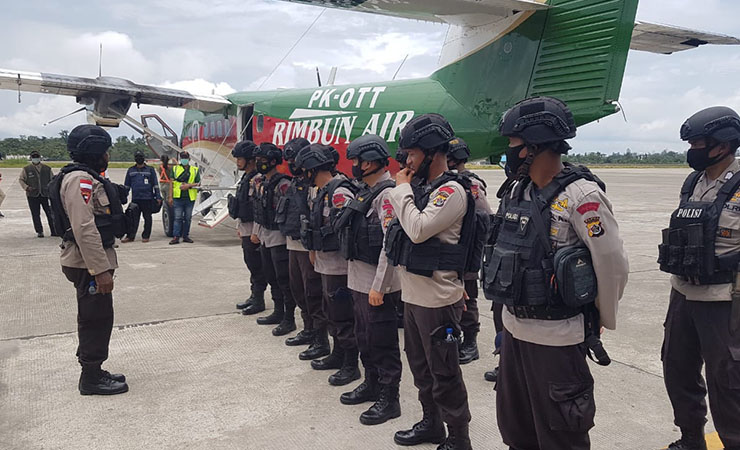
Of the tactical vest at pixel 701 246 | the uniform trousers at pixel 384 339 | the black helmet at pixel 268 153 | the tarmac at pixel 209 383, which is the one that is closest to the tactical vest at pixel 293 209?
the black helmet at pixel 268 153

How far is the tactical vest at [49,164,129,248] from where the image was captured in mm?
3834

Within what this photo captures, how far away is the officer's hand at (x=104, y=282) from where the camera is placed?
3836mm

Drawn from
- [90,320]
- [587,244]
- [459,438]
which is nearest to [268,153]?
[90,320]

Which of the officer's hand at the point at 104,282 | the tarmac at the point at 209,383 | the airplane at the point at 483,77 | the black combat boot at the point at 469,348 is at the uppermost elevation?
the airplane at the point at 483,77

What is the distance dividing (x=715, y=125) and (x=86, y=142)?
4136 mm

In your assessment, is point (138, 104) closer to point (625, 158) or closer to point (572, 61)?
point (572, 61)

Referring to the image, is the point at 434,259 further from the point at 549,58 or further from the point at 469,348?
the point at 549,58

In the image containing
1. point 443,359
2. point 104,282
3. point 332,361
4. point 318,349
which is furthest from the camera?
point 318,349

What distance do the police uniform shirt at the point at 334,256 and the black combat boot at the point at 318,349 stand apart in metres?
0.75

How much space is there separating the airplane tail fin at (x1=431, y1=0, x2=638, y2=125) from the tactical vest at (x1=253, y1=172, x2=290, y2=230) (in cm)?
275

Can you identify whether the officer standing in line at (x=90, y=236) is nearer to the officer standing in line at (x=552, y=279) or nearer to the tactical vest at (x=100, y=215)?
the tactical vest at (x=100, y=215)

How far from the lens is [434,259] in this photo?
298cm

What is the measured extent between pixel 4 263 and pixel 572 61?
9.08m

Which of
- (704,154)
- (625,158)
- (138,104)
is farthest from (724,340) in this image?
(625,158)
